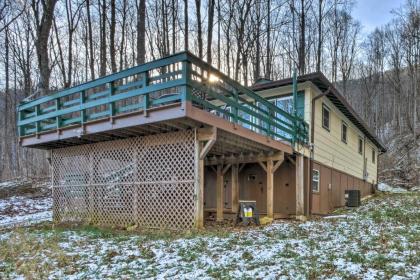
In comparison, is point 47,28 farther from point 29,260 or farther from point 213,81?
point 29,260

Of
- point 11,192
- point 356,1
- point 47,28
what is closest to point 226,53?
point 356,1

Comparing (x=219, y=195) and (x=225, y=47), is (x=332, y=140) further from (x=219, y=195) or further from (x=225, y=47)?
(x=225, y=47)

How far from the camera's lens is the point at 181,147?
8586 millimetres

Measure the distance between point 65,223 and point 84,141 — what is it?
8.07ft

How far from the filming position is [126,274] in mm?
4926

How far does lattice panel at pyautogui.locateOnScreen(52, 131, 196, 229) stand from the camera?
8.50 m

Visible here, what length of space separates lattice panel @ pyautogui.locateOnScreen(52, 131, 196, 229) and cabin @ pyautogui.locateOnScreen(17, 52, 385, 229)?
0.03 m

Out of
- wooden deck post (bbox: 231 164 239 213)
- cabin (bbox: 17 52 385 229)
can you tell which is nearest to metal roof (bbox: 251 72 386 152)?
cabin (bbox: 17 52 385 229)

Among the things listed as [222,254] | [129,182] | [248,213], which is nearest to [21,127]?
[129,182]

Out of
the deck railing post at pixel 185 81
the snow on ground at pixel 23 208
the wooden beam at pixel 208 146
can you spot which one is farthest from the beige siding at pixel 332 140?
the snow on ground at pixel 23 208

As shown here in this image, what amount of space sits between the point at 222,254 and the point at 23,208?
13117 mm

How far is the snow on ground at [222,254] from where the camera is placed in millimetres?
4801

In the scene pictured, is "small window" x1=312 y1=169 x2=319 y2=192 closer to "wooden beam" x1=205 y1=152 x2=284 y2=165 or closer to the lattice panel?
"wooden beam" x1=205 y1=152 x2=284 y2=165

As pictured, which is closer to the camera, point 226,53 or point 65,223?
point 65,223
